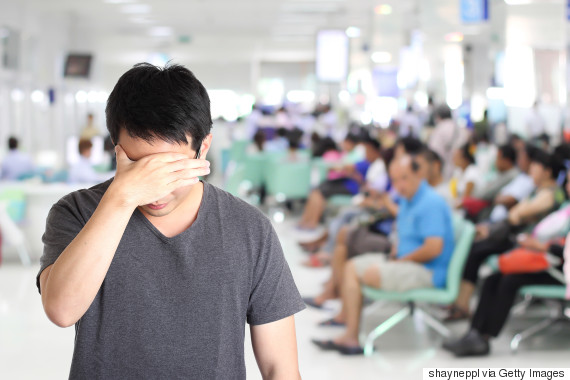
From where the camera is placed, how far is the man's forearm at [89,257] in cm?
126

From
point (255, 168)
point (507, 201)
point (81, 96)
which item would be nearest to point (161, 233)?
point (507, 201)

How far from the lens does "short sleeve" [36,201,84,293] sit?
1363 mm

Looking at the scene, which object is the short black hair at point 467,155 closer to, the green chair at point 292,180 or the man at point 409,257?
the green chair at point 292,180

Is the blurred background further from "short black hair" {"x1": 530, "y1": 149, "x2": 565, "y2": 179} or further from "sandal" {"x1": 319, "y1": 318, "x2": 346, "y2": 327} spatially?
"short black hair" {"x1": 530, "y1": 149, "x2": 565, "y2": 179}

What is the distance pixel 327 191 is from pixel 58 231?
8061mm

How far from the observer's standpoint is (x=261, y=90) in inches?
1421

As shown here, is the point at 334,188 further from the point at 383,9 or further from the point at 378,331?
the point at 383,9

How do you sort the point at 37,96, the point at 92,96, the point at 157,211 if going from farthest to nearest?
the point at 92,96 < the point at 37,96 < the point at 157,211

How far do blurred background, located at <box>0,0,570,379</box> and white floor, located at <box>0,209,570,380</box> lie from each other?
18 mm

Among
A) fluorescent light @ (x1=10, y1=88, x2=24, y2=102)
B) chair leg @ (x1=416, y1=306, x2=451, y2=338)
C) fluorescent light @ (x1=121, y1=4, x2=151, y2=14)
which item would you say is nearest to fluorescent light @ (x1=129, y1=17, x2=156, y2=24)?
fluorescent light @ (x1=121, y1=4, x2=151, y2=14)

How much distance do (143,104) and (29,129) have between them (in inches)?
681

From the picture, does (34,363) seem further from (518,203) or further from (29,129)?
(29,129)

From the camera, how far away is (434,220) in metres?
4.53

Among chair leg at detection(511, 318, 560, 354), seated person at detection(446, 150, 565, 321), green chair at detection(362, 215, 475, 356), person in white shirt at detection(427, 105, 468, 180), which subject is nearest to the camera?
green chair at detection(362, 215, 475, 356)
